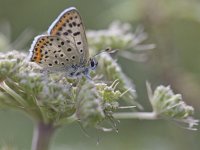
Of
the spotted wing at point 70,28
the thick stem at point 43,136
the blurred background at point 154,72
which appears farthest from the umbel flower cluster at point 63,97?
the blurred background at point 154,72

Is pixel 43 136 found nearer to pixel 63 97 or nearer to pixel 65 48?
pixel 63 97

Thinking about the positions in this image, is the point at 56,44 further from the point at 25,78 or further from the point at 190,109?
the point at 190,109

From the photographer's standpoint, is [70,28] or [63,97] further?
[70,28]

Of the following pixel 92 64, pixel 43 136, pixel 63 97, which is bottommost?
pixel 43 136

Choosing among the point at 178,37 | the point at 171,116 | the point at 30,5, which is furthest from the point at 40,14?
the point at 171,116

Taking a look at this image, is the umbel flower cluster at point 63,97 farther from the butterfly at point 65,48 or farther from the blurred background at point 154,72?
the blurred background at point 154,72

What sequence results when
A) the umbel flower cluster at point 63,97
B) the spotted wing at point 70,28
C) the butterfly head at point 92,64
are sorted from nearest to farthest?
the umbel flower cluster at point 63,97 < the spotted wing at point 70,28 < the butterfly head at point 92,64

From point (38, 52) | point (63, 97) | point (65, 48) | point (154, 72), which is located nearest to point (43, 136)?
point (63, 97)

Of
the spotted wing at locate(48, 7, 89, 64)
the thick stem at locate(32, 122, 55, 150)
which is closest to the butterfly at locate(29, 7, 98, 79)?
the spotted wing at locate(48, 7, 89, 64)
